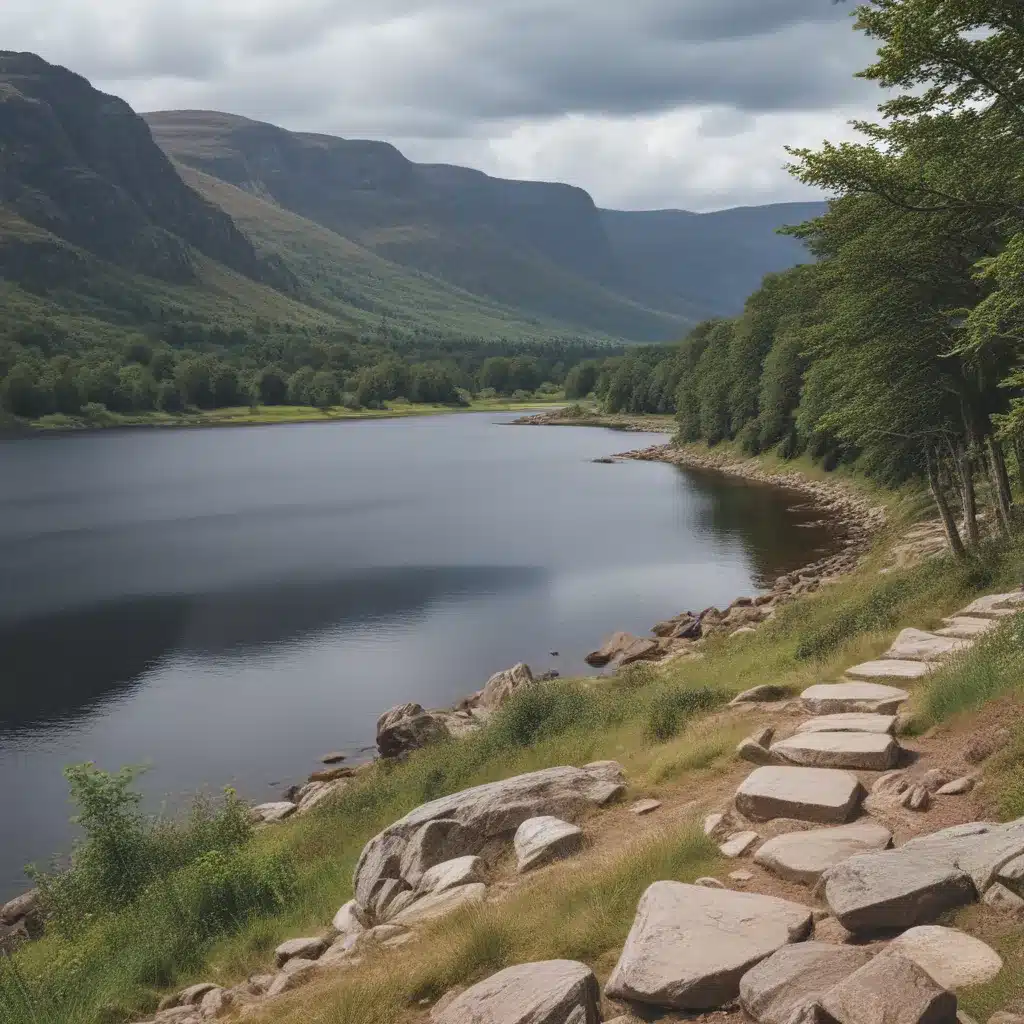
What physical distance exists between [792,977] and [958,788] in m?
4.81

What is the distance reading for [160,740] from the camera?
3241 centimetres

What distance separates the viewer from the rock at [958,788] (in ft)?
38.1

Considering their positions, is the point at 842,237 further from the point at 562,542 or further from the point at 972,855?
the point at 562,542

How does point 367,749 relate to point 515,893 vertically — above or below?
below

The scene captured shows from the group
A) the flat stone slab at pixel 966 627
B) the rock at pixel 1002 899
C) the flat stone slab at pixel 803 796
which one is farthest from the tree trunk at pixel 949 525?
the rock at pixel 1002 899

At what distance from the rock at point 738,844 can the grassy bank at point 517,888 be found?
0.70ft

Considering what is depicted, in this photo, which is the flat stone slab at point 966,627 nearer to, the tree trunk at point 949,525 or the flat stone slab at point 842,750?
the flat stone slab at point 842,750

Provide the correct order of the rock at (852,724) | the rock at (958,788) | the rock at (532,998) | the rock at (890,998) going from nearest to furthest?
the rock at (890,998)
the rock at (532,998)
the rock at (958,788)
the rock at (852,724)

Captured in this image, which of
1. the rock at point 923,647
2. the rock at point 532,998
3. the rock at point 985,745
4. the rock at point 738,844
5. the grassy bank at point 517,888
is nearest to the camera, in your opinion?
the rock at point 532,998

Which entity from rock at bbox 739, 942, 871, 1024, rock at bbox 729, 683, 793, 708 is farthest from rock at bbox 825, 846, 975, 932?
rock at bbox 729, 683, 793, 708

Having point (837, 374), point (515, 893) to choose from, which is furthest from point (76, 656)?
point (515, 893)

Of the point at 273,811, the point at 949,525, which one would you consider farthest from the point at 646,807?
the point at 949,525

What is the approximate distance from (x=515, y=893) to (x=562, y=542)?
52.6 meters

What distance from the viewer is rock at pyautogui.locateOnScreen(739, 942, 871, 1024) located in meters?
7.59
